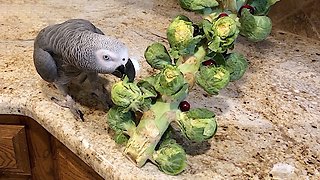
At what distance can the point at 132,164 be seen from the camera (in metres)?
A: 0.74

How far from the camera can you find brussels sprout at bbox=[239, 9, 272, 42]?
73cm

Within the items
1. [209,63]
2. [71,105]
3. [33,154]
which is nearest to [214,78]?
[209,63]

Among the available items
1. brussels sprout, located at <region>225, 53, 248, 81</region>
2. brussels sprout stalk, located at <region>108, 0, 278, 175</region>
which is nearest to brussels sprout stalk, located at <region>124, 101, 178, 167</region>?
brussels sprout stalk, located at <region>108, 0, 278, 175</region>

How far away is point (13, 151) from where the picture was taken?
0.97 metres

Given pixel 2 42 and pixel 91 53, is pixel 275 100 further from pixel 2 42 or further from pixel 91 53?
pixel 2 42

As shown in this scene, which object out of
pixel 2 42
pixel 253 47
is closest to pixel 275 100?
pixel 253 47

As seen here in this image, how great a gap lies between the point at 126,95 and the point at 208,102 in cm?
22

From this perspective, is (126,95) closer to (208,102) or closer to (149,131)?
(149,131)

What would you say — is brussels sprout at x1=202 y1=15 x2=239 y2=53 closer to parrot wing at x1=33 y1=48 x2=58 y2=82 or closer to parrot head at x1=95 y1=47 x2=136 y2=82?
parrot head at x1=95 y1=47 x2=136 y2=82

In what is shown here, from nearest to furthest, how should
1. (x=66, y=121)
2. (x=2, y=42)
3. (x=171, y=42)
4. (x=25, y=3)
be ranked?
1. (x=171, y=42)
2. (x=66, y=121)
3. (x=2, y=42)
4. (x=25, y=3)

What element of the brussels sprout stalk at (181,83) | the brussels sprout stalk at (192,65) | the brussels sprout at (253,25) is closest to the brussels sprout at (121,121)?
the brussels sprout stalk at (181,83)

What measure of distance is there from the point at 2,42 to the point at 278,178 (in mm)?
610

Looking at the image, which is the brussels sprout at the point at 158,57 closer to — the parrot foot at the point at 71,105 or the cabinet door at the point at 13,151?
the parrot foot at the point at 71,105

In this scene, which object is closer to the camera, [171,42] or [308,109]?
[171,42]
